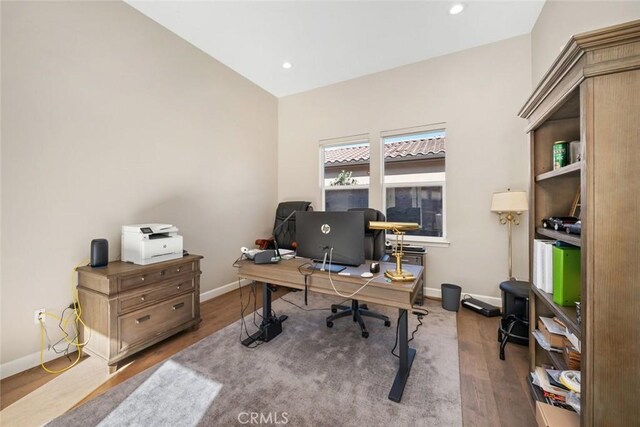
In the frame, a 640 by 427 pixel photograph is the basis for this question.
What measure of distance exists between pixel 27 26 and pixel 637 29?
11.1 feet

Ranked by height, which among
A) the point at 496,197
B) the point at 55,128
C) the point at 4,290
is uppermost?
the point at 55,128

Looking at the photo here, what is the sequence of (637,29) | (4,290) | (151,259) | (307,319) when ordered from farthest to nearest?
(307,319) → (151,259) → (4,290) → (637,29)

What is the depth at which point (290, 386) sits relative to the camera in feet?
5.16

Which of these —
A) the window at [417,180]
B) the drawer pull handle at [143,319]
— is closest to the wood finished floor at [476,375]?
the drawer pull handle at [143,319]

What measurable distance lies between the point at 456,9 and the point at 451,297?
2938 mm

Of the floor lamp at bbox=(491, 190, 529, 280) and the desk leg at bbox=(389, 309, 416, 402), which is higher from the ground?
the floor lamp at bbox=(491, 190, 529, 280)

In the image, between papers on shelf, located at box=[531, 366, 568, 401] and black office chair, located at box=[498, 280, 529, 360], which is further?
black office chair, located at box=[498, 280, 529, 360]

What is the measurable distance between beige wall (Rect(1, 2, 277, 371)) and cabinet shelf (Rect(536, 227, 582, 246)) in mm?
3192

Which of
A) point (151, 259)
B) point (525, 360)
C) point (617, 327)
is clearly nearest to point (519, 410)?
point (525, 360)

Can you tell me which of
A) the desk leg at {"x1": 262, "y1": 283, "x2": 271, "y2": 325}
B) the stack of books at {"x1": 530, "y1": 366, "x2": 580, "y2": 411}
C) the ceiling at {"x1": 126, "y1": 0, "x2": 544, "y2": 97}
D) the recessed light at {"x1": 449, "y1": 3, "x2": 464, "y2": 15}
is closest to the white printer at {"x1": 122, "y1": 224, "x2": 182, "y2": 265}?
the desk leg at {"x1": 262, "y1": 283, "x2": 271, "y2": 325}

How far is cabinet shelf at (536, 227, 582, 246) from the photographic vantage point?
1085mm

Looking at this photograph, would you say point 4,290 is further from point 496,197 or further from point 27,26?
point 496,197

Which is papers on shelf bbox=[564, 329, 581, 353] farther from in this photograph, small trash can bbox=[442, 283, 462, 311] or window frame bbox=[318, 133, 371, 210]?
window frame bbox=[318, 133, 371, 210]

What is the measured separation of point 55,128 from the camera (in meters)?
1.87
